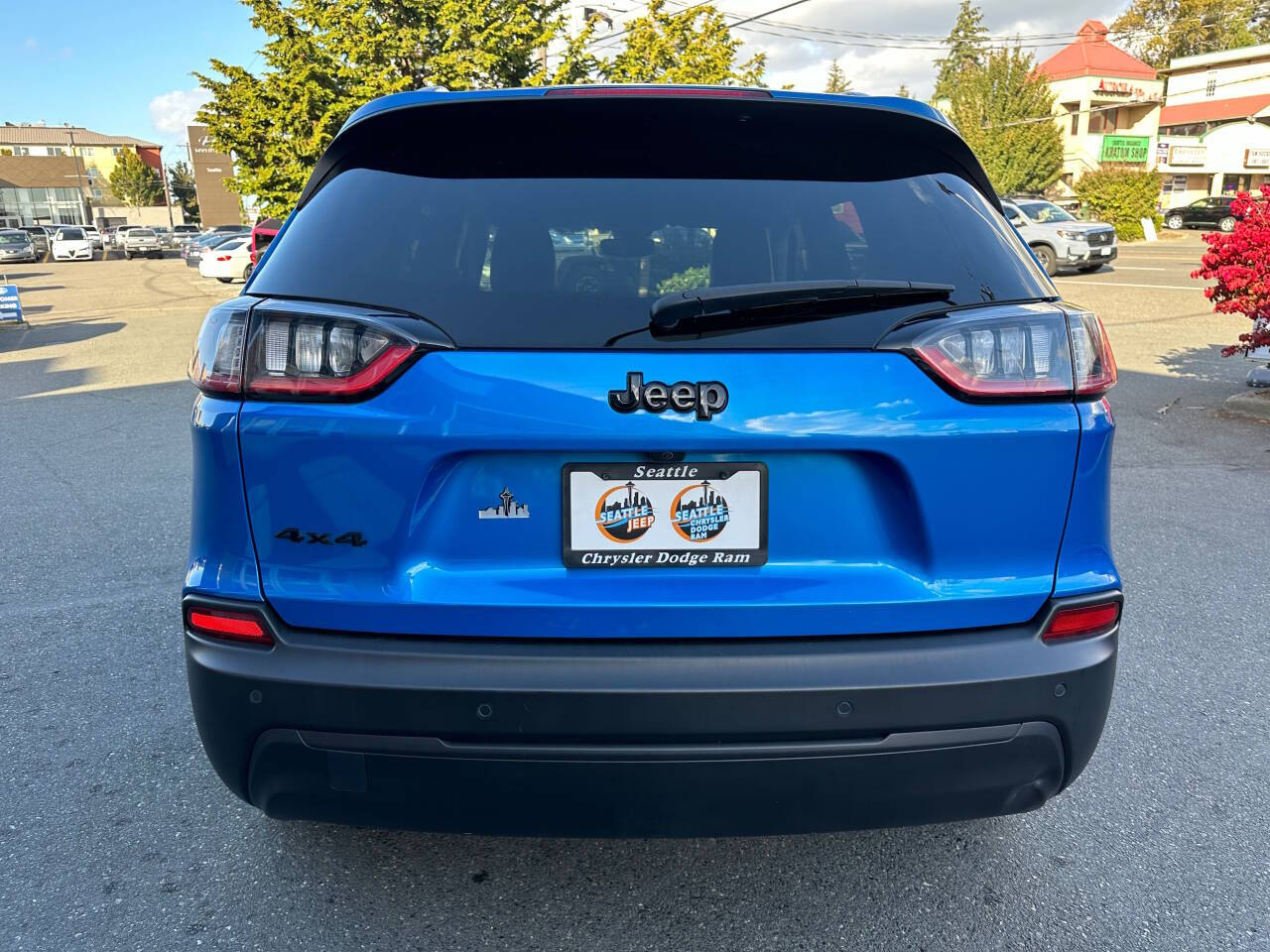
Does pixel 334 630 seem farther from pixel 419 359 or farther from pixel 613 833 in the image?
pixel 613 833

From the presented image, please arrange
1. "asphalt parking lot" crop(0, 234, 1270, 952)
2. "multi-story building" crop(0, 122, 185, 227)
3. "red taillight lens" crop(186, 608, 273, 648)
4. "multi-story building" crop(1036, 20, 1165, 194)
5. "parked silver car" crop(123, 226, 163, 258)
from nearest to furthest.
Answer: "red taillight lens" crop(186, 608, 273, 648) < "asphalt parking lot" crop(0, 234, 1270, 952) < "parked silver car" crop(123, 226, 163, 258) < "multi-story building" crop(1036, 20, 1165, 194) < "multi-story building" crop(0, 122, 185, 227)

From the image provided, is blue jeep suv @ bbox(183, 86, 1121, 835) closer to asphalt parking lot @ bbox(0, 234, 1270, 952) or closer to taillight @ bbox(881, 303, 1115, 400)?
taillight @ bbox(881, 303, 1115, 400)

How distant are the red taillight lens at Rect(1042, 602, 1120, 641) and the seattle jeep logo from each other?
79 centimetres

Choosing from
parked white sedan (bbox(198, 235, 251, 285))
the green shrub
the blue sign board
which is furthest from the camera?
the green shrub

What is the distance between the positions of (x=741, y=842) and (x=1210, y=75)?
240 ft

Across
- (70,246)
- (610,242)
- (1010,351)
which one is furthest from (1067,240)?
(70,246)

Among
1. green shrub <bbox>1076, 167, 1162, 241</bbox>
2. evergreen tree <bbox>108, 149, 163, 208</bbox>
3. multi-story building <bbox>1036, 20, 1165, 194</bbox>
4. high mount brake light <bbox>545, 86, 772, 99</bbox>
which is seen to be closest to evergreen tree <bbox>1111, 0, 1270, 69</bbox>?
multi-story building <bbox>1036, 20, 1165, 194</bbox>

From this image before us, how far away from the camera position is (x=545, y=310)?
179 cm

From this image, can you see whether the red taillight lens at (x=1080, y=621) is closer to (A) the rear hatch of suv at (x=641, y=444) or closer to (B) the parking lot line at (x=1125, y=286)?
(A) the rear hatch of suv at (x=641, y=444)

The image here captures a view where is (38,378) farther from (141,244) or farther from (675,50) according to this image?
(141,244)

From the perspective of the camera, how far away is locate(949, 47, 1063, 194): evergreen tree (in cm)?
5334

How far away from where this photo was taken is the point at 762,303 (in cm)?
177

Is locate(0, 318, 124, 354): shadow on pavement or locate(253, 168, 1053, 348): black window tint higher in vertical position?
locate(253, 168, 1053, 348): black window tint

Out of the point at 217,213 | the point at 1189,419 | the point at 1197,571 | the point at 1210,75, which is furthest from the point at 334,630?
the point at 217,213
